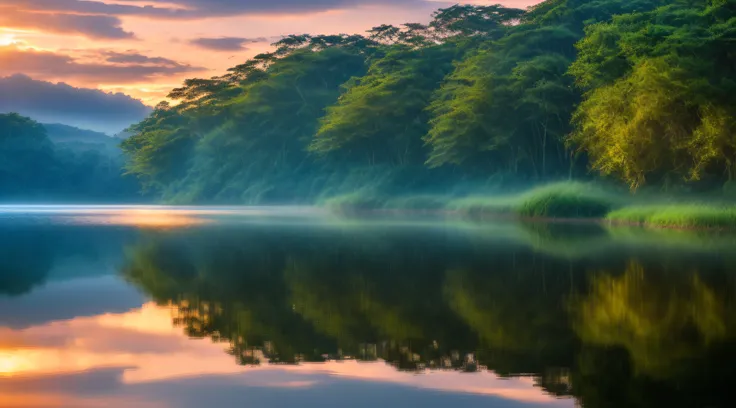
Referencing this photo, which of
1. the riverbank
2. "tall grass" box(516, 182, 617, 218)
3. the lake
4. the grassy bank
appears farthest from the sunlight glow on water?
the lake

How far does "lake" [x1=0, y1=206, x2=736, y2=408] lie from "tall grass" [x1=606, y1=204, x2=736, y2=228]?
1184 cm

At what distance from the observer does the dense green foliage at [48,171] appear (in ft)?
397

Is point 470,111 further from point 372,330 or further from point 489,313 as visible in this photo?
point 372,330

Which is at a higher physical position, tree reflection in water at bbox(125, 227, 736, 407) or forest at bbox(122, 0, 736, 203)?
forest at bbox(122, 0, 736, 203)

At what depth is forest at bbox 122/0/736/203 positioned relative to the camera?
37.7 metres

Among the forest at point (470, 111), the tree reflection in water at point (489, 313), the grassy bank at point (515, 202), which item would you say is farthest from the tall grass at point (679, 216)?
the tree reflection in water at point (489, 313)

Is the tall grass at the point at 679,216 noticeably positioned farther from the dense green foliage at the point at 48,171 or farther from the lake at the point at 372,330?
the dense green foliage at the point at 48,171

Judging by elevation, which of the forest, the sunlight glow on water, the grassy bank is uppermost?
the forest

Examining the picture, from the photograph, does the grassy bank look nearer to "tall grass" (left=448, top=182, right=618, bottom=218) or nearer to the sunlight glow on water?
"tall grass" (left=448, top=182, right=618, bottom=218)

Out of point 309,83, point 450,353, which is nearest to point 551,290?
point 450,353

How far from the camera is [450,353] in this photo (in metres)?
9.26

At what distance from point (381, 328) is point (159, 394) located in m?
3.86

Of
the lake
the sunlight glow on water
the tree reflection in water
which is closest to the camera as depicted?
the lake

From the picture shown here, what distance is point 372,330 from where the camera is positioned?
10.7m
